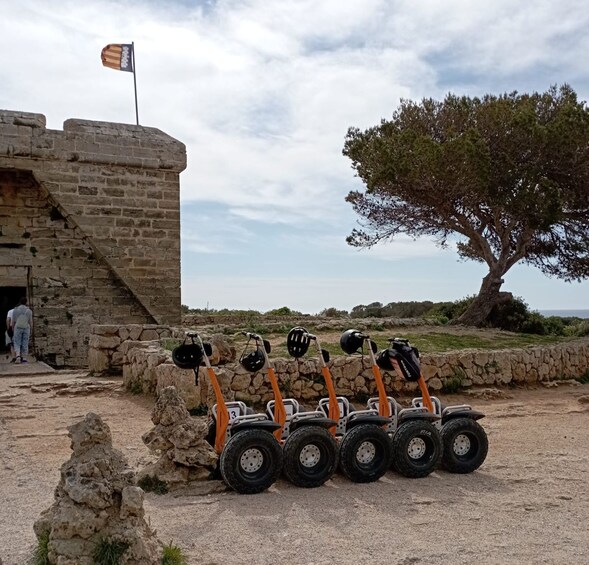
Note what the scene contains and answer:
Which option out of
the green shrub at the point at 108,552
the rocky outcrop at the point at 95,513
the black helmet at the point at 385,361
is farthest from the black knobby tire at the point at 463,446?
the green shrub at the point at 108,552

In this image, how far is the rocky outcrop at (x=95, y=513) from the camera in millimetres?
3746

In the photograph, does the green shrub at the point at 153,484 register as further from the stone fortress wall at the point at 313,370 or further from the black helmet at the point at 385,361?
the black helmet at the point at 385,361

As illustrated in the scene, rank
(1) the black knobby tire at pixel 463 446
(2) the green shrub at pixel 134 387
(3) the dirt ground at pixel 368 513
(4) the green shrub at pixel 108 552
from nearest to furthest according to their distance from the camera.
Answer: (4) the green shrub at pixel 108 552
(3) the dirt ground at pixel 368 513
(1) the black knobby tire at pixel 463 446
(2) the green shrub at pixel 134 387

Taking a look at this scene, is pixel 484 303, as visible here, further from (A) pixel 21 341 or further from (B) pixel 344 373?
(A) pixel 21 341

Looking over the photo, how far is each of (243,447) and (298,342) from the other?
1345mm

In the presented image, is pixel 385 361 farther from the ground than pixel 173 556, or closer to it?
farther from the ground

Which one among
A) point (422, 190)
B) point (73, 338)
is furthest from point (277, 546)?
point (422, 190)

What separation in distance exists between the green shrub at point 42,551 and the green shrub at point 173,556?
0.64 m

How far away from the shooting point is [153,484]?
5.54 m

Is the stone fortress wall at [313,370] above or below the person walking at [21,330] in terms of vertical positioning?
below

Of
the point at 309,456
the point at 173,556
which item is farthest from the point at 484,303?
the point at 173,556

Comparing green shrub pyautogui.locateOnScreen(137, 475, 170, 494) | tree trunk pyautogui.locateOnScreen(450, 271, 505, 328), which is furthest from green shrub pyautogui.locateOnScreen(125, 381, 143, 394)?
tree trunk pyautogui.locateOnScreen(450, 271, 505, 328)

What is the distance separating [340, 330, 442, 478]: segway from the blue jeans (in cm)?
894

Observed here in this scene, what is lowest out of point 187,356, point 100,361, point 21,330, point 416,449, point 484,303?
point 416,449
